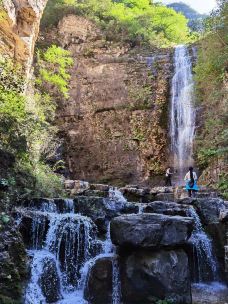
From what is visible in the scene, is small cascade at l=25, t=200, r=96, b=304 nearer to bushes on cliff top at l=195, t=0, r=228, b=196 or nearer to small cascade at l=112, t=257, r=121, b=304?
small cascade at l=112, t=257, r=121, b=304

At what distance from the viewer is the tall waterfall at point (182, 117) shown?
66.6 feet

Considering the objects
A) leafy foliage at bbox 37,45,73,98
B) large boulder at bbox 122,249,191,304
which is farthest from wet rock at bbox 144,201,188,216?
leafy foliage at bbox 37,45,73,98

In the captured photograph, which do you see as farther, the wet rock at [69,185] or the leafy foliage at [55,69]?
the leafy foliage at [55,69]

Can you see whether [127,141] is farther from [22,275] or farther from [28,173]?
[22,275]

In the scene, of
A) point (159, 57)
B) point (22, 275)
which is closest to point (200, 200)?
point (22, 275)

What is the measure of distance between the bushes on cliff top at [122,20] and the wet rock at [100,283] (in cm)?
2136

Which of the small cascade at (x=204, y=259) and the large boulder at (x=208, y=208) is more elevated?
the large boulder at (x=208, y=208)

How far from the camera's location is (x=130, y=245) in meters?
7.52

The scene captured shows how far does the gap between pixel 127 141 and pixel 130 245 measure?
14.9m

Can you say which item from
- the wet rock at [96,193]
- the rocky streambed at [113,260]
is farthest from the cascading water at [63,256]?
the wet rock at [96,193]

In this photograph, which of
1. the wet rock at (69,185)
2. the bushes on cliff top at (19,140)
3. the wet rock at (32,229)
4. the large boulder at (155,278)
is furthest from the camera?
the wet rock at (69,185)

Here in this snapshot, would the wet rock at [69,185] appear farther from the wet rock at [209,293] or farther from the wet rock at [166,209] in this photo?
the wet rock at [209,293]

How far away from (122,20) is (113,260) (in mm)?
23011

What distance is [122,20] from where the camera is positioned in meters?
27.1
